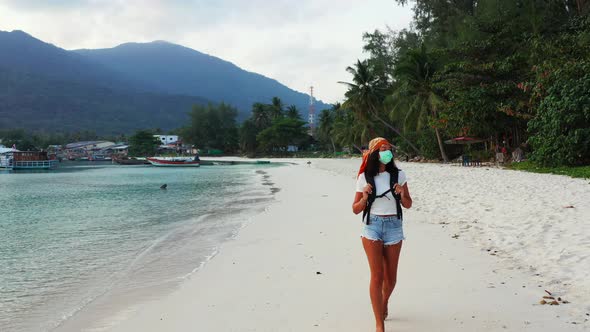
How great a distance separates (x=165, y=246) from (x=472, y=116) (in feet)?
74.0

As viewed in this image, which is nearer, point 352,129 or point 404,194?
point 404,194

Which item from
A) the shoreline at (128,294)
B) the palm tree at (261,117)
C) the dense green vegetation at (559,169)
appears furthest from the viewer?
the palm tree at (261,117)

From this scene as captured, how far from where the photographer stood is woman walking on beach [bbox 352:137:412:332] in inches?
131

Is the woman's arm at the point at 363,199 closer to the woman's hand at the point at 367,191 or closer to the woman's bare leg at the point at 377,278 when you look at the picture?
the woman's hand at the point at 367,191

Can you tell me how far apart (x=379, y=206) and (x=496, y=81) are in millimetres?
26738

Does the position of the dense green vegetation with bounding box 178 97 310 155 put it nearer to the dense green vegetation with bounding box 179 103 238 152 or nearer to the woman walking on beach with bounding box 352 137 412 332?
the dense green vegetation with bounding box 179 103 238 152

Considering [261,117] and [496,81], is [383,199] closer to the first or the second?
[496,81]

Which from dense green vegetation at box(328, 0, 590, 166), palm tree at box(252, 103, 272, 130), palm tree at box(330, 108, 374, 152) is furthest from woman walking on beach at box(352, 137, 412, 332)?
palm tree at box(252, 103, 272, 130)

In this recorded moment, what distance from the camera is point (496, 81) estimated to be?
26.5 metres

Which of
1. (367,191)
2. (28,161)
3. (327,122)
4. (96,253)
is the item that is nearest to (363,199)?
(367,191)

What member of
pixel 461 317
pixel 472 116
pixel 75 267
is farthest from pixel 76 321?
pixel 472 116

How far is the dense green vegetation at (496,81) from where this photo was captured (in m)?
18.0

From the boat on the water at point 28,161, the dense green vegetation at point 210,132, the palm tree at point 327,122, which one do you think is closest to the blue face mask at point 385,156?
the boat on the water at point 28,161

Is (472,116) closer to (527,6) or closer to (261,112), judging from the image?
(527,6)
